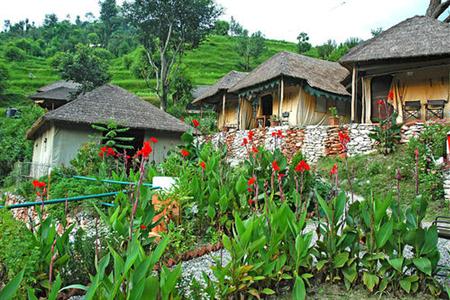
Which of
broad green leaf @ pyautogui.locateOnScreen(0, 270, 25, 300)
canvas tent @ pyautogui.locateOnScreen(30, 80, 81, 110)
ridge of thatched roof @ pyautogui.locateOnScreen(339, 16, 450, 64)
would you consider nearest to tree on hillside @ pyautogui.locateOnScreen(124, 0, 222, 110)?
canvas tent @ pyautogui.locateOnScreen(30, 80, 81, 110)

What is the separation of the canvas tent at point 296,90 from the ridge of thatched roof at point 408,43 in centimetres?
278

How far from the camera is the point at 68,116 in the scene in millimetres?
12852

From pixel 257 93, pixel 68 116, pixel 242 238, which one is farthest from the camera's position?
pixel 257 93

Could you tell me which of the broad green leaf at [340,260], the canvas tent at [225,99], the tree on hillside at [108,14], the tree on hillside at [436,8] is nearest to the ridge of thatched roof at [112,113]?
the canvas tent at [225,99]

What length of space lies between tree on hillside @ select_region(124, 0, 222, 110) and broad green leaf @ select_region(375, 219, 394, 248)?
2183cm

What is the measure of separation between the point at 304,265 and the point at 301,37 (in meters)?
54.0

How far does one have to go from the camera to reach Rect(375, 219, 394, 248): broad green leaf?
3.01 m

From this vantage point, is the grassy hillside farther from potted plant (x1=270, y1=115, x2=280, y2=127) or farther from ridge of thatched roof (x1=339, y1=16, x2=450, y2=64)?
ridge of thatched roof (x1=339, y1=16, x2=450, y2=64)

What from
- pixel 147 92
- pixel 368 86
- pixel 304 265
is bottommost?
pixel 304 265

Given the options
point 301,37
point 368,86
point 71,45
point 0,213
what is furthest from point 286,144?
point 71,45

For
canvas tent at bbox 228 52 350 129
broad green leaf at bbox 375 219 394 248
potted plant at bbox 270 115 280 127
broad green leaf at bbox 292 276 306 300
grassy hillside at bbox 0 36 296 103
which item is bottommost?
broad green leaf at bbox 292 276 306 300

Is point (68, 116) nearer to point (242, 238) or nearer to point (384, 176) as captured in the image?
point (384, 176)

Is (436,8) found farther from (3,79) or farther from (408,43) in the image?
(3,79)

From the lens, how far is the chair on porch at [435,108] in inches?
482
